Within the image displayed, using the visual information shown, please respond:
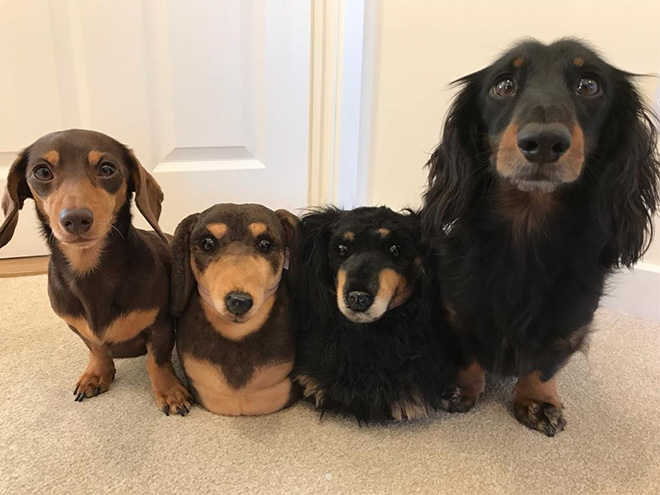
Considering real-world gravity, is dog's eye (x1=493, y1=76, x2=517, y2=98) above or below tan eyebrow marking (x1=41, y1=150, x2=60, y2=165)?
above

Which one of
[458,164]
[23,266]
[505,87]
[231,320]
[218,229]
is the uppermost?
[505,87]

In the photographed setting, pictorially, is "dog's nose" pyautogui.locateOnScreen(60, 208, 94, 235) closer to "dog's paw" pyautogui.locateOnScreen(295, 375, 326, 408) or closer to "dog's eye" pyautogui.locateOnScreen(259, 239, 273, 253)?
"dog's eye" pyautogui.locateOnScreen(259, 239, 273, 253)

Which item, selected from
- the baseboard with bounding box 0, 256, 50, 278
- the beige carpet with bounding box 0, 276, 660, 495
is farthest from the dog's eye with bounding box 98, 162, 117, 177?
the baseboard with bounding box 0, 256, 50, 278

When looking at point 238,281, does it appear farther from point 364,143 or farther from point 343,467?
point 364,143

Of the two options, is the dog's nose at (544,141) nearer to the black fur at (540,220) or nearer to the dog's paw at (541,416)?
the black fur at (540,220)

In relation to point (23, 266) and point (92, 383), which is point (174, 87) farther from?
point (92, 383)

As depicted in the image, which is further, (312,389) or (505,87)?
(312,389)

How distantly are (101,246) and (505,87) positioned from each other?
0.73 m

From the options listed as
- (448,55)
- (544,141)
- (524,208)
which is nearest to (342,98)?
(448,55)

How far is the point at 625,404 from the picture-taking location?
1086 mm

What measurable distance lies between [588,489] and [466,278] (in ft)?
1.26

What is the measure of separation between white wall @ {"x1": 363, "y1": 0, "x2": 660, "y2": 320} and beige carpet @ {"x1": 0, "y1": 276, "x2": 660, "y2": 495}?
459 mm

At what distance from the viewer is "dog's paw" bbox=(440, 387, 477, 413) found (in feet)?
3.41

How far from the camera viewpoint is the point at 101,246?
93 cm
